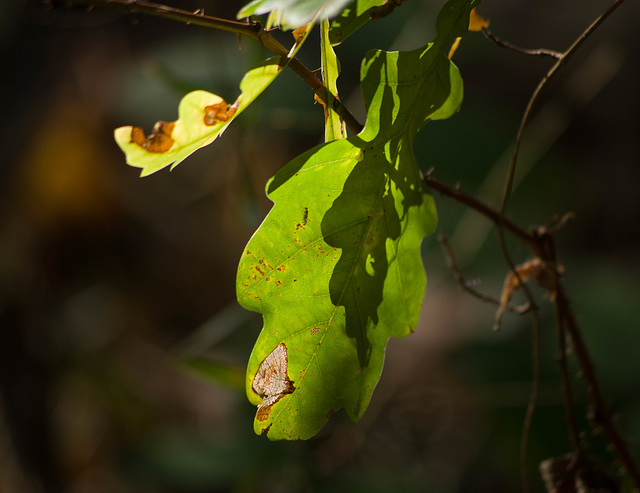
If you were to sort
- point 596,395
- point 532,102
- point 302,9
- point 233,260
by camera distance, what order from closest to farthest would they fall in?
point 302,9 → point 532,102 → point 596,395 → point 233,260

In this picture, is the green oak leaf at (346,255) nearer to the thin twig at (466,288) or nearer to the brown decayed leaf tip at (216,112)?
the brown decayed leaf tip at (216,112)

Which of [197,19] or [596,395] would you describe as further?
[596,395]

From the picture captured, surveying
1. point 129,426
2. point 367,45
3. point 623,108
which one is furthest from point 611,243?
point 129,426

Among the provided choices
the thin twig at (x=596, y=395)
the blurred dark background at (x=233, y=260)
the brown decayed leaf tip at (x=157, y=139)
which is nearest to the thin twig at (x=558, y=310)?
the thin twig at (x=596, y=395)

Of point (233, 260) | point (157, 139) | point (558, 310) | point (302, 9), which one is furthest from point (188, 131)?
point (233, 260)

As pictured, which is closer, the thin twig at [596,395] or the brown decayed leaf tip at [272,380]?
the brown decayed leaf tip at [272,380]

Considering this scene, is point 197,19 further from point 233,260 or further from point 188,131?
point 233,260
